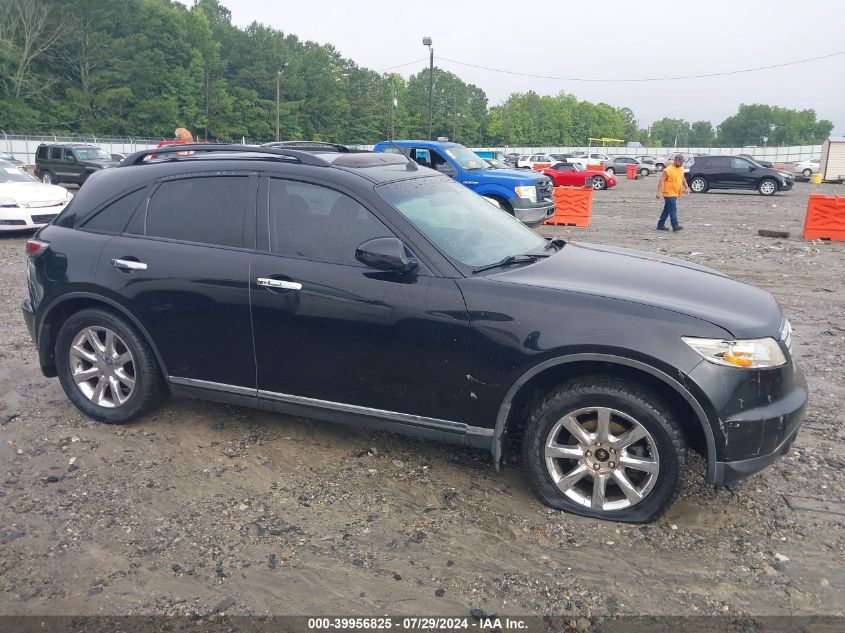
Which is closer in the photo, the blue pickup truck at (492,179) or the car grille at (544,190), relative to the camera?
the blue pickup truck at (492,179)

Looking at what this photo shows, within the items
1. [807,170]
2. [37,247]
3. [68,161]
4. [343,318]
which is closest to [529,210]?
[37,247]

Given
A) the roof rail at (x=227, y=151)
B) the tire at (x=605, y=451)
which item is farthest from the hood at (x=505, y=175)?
the tire at (x=605, y=451)

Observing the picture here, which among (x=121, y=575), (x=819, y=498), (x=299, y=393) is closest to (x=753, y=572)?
(x=819, y=498)

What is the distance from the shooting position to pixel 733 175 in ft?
93.7

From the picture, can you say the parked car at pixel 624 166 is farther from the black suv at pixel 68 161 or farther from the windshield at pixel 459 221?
the windshield at pixel 459 221

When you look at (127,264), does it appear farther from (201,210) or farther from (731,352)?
(731,352)

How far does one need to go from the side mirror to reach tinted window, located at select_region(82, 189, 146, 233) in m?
1.79

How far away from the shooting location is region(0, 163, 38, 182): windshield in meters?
14.0

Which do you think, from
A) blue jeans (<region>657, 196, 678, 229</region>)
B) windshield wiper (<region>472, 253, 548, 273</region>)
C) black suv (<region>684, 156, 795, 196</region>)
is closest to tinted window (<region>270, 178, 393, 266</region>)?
windshield wiper (<region>472, 253, 548, 273</region>)

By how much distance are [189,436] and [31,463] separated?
36.3 inches

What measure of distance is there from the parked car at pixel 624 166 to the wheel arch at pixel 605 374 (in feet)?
159

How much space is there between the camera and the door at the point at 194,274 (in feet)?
13.8

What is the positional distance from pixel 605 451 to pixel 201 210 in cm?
281

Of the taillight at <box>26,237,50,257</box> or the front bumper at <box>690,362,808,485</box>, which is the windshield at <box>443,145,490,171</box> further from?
the front bumper at <box>690,362,808,485</box>
